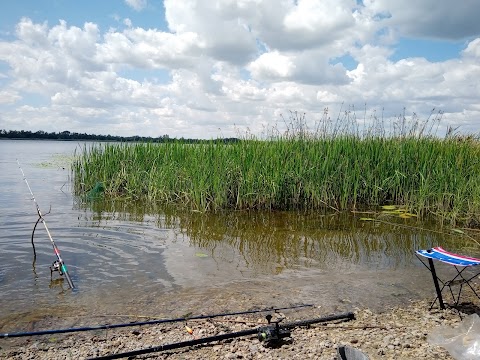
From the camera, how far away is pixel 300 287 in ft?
15.6

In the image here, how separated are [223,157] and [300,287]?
17.7 feet

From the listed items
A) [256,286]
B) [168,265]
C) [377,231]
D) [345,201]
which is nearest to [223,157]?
[345,201]

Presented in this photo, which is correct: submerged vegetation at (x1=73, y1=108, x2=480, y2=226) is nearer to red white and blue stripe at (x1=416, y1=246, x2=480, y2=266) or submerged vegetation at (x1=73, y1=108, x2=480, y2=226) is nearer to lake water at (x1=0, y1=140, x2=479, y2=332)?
lake water at (x1=0, y1=140, x2=479, y2=332)

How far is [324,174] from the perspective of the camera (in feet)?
30.9

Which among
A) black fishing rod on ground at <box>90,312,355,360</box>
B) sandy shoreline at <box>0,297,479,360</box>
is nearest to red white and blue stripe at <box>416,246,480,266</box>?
sandy shoreline at <box>0,297,479,360</box>

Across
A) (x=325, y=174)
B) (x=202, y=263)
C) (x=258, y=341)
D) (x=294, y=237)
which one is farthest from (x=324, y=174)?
(x=258, y=341)

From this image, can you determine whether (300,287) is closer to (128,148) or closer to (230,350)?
(230,350)

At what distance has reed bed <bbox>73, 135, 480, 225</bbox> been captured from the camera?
912 centimetres

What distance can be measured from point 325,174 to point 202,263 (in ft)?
14.9

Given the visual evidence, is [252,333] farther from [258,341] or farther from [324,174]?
[324,174]

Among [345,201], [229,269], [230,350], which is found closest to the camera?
[230,350]

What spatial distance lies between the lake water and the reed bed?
1.70 feet

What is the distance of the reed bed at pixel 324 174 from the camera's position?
912cm

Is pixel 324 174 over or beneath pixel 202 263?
over
